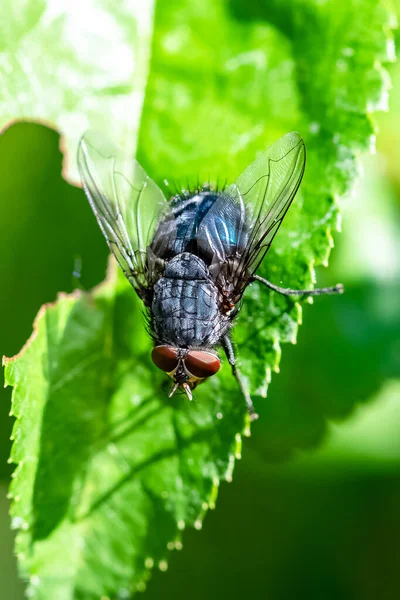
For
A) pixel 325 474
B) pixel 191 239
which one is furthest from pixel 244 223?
pixel 325 474

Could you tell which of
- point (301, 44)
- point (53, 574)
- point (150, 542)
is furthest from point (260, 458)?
point (301, 44)

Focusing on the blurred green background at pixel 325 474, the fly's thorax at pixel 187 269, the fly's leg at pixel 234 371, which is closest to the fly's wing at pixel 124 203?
the fly's thorax at pixel 187 269

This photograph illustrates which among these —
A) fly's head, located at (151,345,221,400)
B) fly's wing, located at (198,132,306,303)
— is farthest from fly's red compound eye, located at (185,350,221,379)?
fly's wing, located at (198,132,306,303)

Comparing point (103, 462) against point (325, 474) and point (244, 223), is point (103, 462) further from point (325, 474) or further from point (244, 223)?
point (325, 474)

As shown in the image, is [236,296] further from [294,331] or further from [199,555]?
[199,555]

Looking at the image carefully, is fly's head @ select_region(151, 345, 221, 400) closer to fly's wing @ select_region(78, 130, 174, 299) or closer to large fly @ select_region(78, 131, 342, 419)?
large fly @ select_region(78, 131, 342, 419)

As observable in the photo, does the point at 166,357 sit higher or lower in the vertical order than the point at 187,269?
lower

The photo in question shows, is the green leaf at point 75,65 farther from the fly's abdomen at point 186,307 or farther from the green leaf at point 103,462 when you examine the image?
the green leaf at point 103,462
